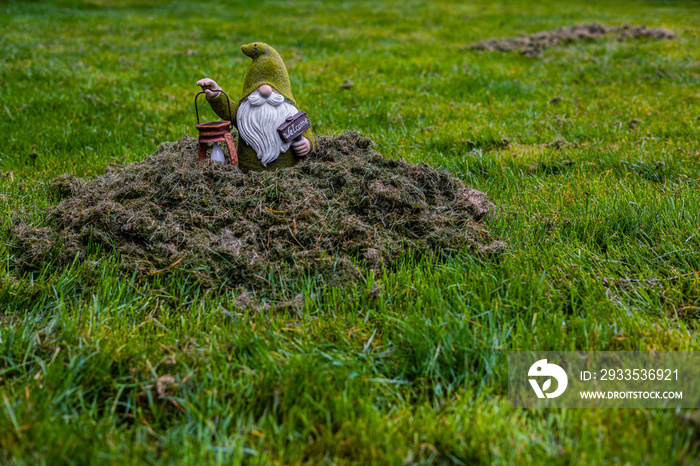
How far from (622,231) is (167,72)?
279 inches

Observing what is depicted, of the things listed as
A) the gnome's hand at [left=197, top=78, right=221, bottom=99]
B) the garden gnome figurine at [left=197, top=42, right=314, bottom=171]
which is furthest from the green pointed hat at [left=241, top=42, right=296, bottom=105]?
the gnome's hand at [left=197, top=78, right=221, bottom=99]

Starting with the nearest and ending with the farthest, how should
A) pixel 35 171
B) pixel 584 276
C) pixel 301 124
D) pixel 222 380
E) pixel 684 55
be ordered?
pixel 222 380, pixel 584 276, pixel 301 124, pixel 35 171, pixel 684 55

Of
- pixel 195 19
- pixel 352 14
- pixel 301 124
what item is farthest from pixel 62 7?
pixel 301 124

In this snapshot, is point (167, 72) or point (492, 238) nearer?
point (492, 238)

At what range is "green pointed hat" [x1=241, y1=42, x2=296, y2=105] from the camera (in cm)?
343

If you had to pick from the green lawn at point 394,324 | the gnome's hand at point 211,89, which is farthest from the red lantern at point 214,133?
the green lawn at point 394,324

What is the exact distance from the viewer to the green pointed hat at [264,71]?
11.3ft

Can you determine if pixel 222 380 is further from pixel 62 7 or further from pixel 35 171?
pixel 62 7

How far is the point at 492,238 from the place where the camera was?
3.06 m

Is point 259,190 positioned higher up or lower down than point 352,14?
lower down

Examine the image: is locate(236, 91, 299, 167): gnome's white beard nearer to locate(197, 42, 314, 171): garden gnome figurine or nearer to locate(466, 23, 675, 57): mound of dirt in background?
locate(197, 42, 314, 171): garden gnome figurine

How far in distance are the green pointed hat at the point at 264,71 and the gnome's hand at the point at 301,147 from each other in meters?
0.33

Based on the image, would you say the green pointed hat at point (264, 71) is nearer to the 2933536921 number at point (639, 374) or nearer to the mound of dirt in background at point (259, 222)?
the mound of dirt in background at point (259, 222)

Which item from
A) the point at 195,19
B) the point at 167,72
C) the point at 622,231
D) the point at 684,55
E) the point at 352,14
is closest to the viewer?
the point at 622,231
